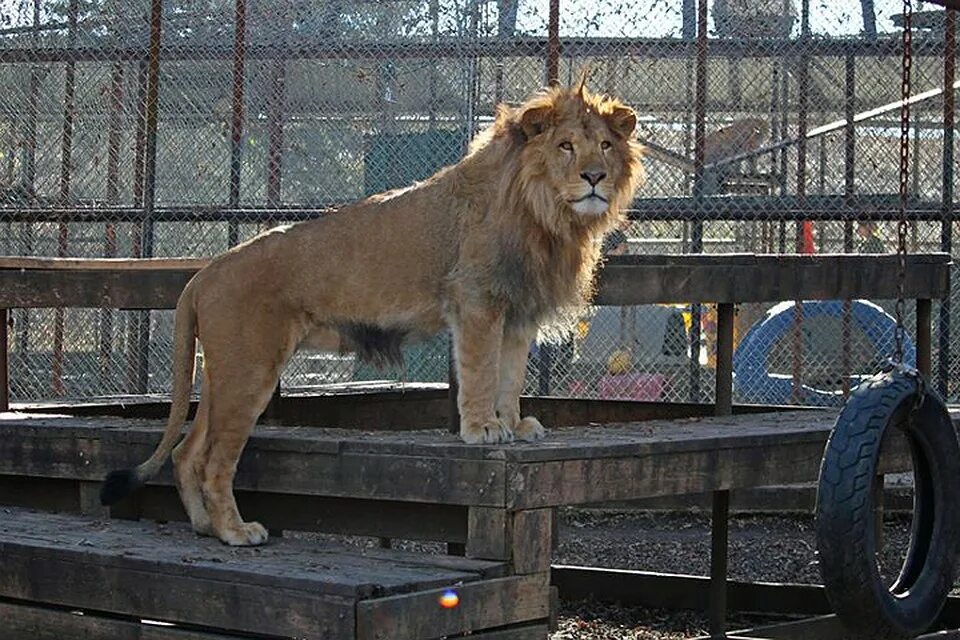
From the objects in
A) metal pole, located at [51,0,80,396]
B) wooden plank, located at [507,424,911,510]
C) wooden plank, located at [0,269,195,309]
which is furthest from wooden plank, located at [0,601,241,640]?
metal pole, located at [51,0,80,396]

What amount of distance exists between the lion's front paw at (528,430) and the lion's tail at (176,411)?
1095mm

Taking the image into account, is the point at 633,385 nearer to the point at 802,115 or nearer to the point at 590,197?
the point at 802,115

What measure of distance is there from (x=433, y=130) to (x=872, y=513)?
16.0ft

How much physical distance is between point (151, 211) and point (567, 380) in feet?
8.52

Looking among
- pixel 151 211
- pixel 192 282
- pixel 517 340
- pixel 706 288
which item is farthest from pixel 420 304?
pixel 151 211

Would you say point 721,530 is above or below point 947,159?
below

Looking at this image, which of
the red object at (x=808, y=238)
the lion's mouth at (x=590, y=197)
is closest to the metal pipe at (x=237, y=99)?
the red object at (x=808, y=238)

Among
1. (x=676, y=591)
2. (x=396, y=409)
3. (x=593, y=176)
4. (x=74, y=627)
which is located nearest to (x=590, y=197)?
(x=593, y=176)

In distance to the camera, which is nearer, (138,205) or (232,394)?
(232,394)

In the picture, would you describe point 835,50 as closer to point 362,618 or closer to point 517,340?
point 517,340

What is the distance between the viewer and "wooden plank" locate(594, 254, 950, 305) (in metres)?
6.09

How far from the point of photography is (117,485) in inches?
214

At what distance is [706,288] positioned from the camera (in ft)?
20.3

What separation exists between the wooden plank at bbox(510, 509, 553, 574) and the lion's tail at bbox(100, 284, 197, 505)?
1341 millimetres
